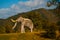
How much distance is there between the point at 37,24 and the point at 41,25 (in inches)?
35.3

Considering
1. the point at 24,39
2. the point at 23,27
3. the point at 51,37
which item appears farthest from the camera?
the point at 23,27

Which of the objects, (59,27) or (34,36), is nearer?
(34,36)

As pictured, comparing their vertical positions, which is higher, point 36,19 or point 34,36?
point 36,19

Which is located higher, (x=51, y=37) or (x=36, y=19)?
(x=36, y=19)

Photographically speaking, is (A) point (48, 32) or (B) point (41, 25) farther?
(B) point (41, 25)

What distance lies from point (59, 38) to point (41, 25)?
5.08m

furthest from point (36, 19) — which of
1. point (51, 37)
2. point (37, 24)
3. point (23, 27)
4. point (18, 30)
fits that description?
point (51, 37)

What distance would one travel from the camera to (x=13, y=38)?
16422 mm

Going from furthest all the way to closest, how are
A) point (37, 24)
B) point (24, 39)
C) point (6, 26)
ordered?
point (37, 24) → point (6, 26) → point (24, 39)

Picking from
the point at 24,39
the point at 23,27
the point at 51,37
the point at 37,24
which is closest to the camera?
the point at 24,39

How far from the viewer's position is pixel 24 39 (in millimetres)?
16297

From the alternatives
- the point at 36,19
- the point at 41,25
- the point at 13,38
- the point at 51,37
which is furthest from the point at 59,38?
the point at 36,19

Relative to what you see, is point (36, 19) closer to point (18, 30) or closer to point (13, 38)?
point (18, 30)

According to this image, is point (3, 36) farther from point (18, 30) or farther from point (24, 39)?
point (18, 30)
